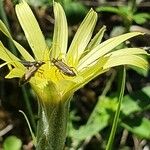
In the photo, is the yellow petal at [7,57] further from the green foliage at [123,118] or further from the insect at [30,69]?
the green foliage at [123,118]

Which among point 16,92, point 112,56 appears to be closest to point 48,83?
point 112,56

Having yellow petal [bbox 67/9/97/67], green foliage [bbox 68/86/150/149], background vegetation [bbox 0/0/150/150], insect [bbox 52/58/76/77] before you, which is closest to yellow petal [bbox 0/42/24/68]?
insect [bbox 52/58/76/77]

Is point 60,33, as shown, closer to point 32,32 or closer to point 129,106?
point 32,32

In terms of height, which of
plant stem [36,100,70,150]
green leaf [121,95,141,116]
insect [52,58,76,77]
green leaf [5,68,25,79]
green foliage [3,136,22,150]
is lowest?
green foliage [3,136,22,150]

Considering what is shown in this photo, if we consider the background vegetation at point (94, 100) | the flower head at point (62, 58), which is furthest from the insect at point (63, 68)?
the background vegetation at point (94, 100)

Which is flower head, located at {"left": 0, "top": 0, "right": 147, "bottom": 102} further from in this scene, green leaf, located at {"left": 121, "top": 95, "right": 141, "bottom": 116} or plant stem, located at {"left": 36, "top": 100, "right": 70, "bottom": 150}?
green leaf, located at {"left": 121, "top": 95, "right": 141, "bottom": 116}

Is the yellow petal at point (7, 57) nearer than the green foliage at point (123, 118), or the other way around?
the yellow petal at point (7, 57)

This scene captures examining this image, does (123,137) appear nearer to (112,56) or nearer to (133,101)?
(133,101)
